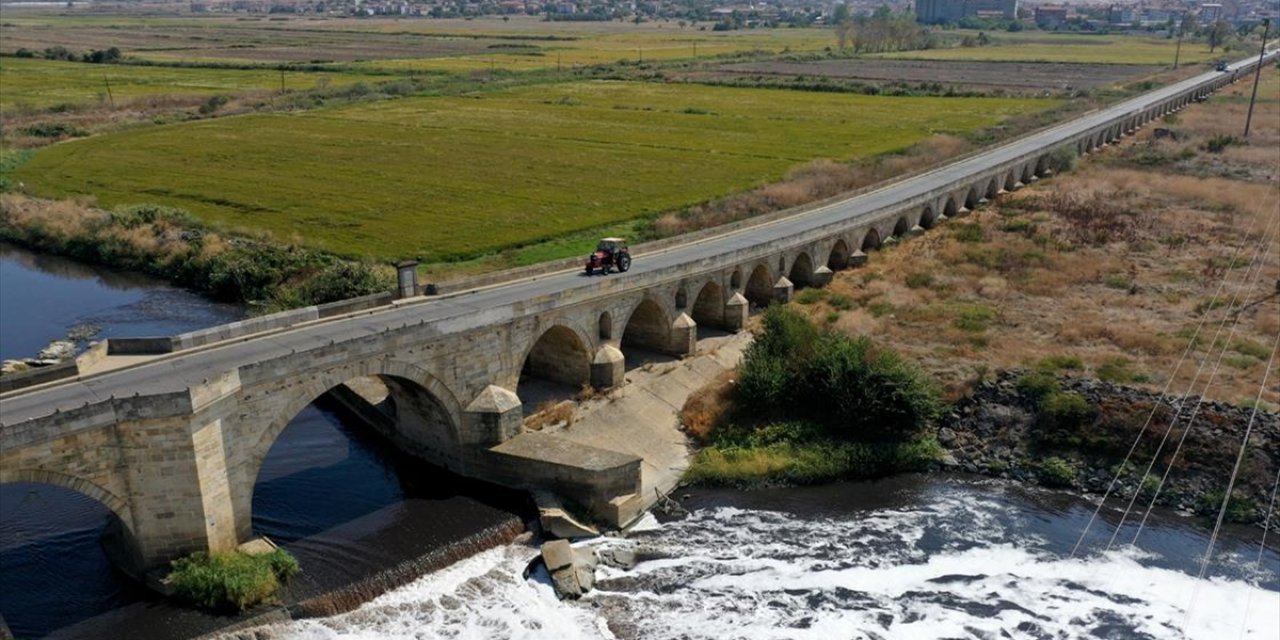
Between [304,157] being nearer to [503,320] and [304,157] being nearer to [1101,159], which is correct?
[503,320]

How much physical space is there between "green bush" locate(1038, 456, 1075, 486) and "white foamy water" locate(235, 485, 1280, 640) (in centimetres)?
282

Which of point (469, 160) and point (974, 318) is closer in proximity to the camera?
point (974, 318)

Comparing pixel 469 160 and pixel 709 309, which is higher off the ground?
pixel 469 160

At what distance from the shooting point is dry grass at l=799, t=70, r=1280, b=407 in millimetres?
49125

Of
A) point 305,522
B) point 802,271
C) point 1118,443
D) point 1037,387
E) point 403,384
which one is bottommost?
point 1118,443

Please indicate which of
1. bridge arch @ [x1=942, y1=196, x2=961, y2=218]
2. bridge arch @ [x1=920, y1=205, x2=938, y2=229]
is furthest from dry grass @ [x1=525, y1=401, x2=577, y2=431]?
bridge arch @ [x1=942, y1=196, x2=961, y2=218]

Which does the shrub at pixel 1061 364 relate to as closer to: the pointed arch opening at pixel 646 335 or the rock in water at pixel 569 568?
the pointed arch opening at pixel 646 335

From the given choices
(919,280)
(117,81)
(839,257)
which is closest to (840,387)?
(919,280)

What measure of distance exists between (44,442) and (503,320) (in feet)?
54.7

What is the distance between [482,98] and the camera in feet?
466

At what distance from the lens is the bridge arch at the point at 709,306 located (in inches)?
2067

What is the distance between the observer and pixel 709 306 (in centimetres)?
5331

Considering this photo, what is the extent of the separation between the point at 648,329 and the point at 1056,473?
20.1 metres

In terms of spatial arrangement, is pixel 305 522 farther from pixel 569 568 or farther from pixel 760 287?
pixel 760 287
